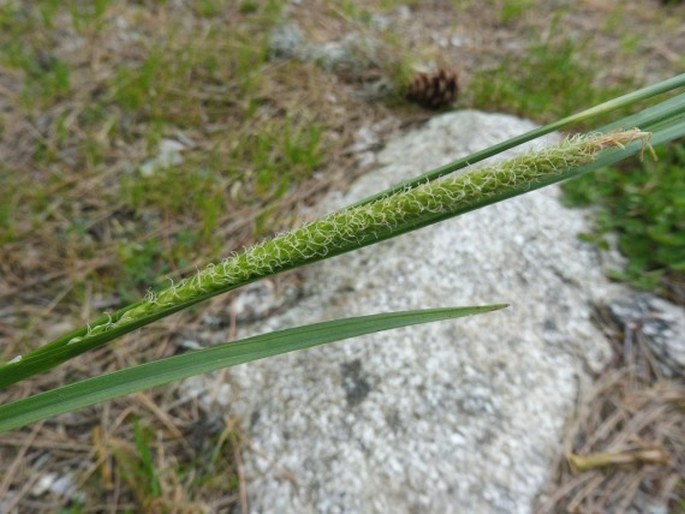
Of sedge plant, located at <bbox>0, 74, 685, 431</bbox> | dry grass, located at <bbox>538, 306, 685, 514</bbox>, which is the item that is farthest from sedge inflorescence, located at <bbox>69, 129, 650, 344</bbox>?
dry grass, located at <bbox>538, 306, 685, 514</bbox>

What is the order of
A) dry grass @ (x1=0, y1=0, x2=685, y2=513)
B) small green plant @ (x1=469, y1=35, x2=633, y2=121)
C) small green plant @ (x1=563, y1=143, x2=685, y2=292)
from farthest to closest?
small green plant @ (x1=469, y1=35, x2=633, y2=121)
small green plant @ (x1=563, y1=143, x2=685, y2=292)
dry grass @ (x1=0, y1=0, x2=685, y2=513)

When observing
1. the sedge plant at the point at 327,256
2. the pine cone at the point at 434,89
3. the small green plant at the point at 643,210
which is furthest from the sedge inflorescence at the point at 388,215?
the pine cone at the point at 434,89

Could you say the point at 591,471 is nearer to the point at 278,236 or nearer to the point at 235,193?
the point at 278,236

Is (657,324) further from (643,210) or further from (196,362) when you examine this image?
(196,362)

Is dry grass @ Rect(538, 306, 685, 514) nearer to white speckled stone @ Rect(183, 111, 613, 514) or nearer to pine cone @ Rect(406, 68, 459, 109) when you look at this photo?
white speckled stone @ Rect(183, 111, 613, 514)

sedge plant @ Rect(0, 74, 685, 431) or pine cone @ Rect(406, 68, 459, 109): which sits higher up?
sedge plant @ Rect(0, 74, 685, 431)

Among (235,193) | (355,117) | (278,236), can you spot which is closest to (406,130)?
(355,117)

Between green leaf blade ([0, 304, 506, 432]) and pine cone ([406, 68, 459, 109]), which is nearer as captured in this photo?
green leaf blade ([0, 304, 506, 432])
